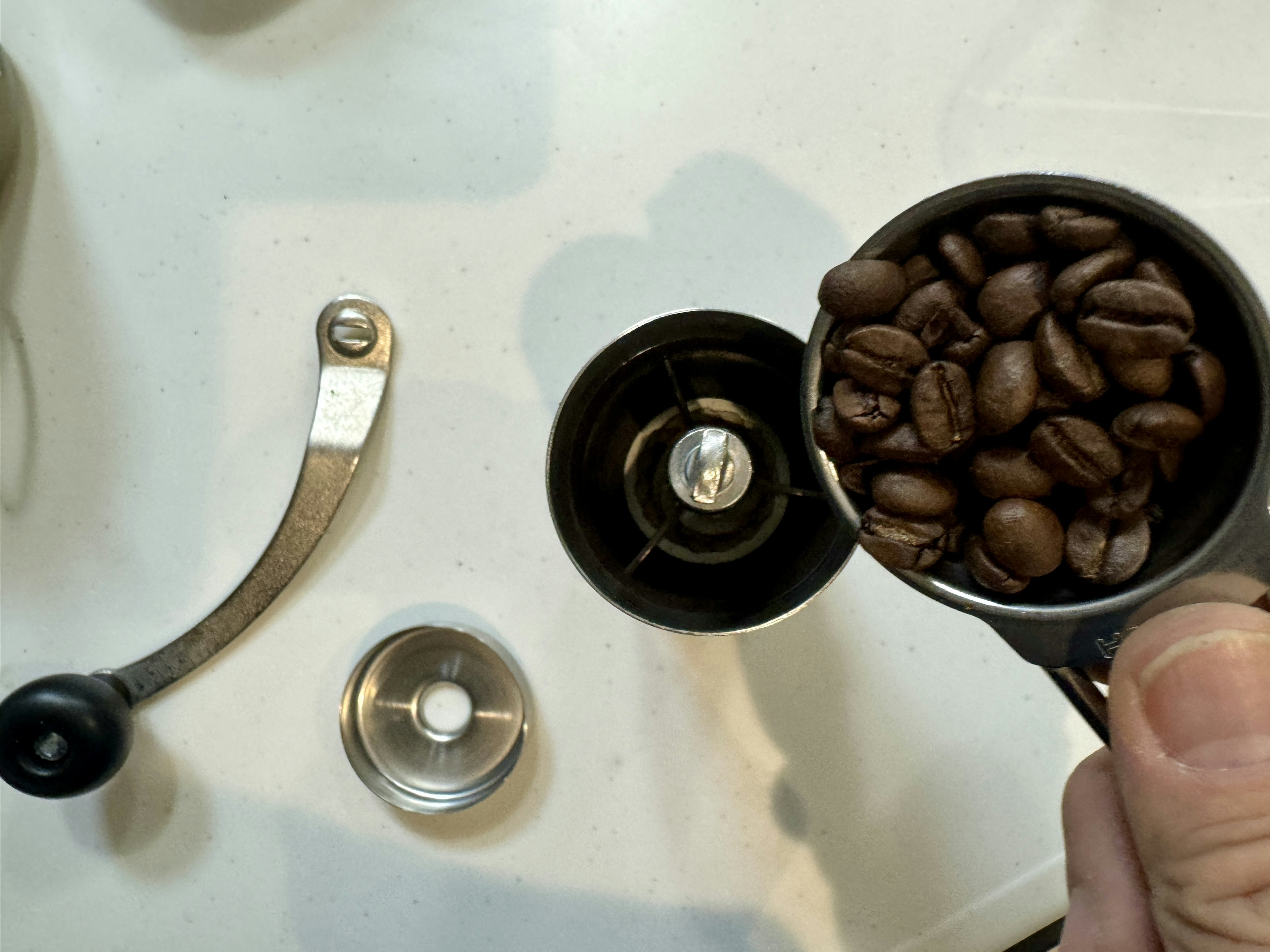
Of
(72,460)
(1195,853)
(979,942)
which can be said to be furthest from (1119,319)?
(72,460)

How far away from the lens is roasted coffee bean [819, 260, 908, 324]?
43 centimetres

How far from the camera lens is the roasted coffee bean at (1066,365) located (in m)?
0.42

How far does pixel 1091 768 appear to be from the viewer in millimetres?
583

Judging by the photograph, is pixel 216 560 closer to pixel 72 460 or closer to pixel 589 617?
pixel 72 460

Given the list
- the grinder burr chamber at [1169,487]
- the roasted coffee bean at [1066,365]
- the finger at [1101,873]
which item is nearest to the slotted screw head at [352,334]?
the grinder burr chamber at [1169,487]

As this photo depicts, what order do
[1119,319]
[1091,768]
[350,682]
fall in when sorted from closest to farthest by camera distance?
[1119,319]
[1091,768]
[350,682]

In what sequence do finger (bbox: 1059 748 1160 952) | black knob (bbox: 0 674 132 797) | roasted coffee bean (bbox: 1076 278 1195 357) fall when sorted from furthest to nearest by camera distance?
black knob (bbox: 0 674 132 797) → finger (bbox: 1059 748 1160 952) → roasted coffee bean (bbox: 1076 278 1195 357)

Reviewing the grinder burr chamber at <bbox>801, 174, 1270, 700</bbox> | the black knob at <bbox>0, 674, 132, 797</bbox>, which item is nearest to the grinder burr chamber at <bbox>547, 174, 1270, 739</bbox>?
the grinder burr chamber at <bbox>801, 174, 1270, 700</bbox>

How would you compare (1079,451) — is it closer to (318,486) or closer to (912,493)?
(912,493)

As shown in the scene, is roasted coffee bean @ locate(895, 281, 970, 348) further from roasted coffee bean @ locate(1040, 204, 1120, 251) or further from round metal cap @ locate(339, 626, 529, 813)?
round metal cap @ locate(339, 626, 529, 813)

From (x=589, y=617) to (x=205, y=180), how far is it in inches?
19.3

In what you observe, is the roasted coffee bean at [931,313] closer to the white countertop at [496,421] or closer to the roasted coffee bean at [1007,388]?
the roasted coffee bean at [1007,388]

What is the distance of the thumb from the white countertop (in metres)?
0.25

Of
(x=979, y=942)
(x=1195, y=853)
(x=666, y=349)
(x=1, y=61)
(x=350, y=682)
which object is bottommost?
(x=979, y=942)
